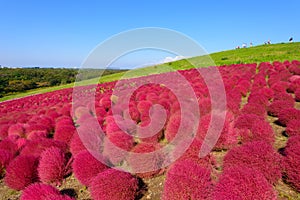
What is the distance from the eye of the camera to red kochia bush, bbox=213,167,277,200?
2270 mm

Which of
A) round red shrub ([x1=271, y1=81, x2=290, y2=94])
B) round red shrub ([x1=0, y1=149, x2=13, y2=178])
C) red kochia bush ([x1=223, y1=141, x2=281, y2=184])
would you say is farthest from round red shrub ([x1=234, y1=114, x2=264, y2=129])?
round red shrub ([x1=0, y1=149, x2=13, y2=178])

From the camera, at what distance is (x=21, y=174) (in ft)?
Result: 13.4

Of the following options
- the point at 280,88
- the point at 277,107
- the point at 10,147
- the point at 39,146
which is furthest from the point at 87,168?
the point at 280,88

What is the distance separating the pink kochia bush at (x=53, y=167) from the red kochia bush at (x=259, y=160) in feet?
10.2

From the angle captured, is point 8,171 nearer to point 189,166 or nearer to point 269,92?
point 189,166

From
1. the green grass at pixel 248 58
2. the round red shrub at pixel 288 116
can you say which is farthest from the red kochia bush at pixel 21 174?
the green grass at pixel 248 58

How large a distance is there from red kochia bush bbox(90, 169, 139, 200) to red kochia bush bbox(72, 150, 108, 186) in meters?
0.54

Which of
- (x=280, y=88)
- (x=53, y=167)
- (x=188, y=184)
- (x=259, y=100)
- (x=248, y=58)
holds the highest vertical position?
(x=248, y=58)

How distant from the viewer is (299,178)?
283 cm

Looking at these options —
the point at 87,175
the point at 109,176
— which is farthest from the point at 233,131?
the point at 87,175

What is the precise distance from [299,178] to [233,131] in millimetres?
1617

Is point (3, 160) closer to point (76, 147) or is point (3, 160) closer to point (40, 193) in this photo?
point (76, 147)

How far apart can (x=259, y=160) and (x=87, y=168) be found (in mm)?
2836

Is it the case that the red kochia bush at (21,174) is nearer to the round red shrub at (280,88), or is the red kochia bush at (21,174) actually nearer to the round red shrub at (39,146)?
the round red shrub at (39,146)
